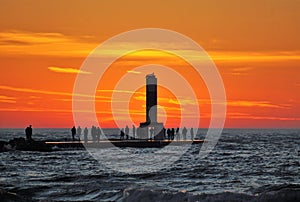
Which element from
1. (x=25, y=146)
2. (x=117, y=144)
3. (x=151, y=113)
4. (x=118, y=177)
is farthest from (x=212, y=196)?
(x=151, y=113)

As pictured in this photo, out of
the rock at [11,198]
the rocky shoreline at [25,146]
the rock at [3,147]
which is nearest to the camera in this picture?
the rock at [11,198]

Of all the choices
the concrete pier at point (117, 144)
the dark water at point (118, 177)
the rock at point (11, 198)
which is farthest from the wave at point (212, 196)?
the concrete pier at point (117, 144)

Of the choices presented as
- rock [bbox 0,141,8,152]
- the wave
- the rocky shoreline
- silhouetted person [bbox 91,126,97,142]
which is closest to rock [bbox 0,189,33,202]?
the wave

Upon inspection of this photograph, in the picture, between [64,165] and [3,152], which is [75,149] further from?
[64,165]

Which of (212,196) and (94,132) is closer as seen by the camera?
(212,196)

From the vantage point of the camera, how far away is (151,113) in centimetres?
5972

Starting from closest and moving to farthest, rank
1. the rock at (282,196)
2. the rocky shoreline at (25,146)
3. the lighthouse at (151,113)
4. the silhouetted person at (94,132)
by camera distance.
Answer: the rock at (282,196), the rocky shoreline at (25,146), the silhouetted person at (94,132), the lighthouse at (151,113)

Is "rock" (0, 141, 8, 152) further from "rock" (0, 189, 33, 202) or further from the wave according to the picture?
the wave

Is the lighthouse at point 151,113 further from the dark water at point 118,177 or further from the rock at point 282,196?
the rock at point 282,196

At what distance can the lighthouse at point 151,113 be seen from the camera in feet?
196

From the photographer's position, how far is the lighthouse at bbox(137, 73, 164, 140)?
59.7 metres

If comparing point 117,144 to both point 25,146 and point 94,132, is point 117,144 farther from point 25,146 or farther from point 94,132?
point 25,146

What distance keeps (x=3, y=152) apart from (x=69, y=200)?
26.9 meters

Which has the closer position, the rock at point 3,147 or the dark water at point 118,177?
the dark water at point 118,177
